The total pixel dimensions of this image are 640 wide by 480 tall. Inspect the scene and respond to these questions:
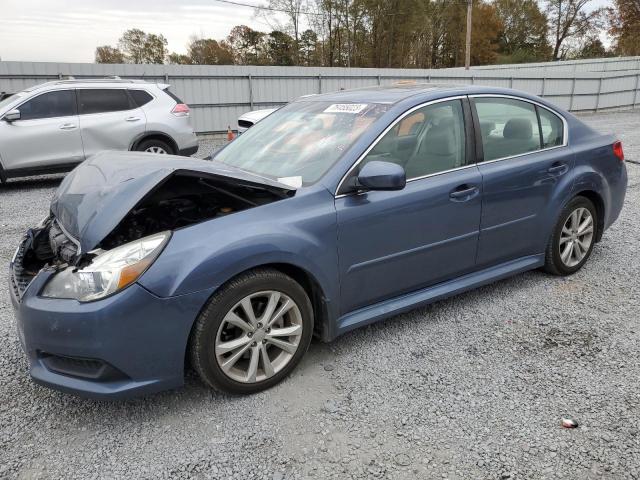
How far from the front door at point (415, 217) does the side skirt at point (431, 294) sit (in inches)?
1.8

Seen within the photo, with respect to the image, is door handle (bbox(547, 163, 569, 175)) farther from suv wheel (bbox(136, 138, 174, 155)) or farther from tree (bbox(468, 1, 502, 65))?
tree (bbox(468, 1, 502, 65))

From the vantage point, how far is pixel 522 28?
57062 millimetres

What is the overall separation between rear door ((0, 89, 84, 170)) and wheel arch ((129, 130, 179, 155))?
92cm

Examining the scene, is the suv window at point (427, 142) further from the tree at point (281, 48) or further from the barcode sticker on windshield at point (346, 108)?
the tree at point (281, 48)

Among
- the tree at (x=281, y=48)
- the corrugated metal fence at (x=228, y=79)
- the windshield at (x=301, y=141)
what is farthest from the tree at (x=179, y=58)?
the windshield at (x=301, y=141)

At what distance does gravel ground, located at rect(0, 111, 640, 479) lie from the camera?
7.16ft

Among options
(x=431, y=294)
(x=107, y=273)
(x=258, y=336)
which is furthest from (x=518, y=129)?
(x=107, y=273)

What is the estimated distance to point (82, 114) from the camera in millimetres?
8539

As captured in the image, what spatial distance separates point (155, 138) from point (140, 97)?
788mm

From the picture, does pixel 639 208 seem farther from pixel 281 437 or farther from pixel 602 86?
pixel 602 86

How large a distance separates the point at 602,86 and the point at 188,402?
2722 centimetres

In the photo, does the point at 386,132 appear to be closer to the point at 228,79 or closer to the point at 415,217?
the point at 415,217

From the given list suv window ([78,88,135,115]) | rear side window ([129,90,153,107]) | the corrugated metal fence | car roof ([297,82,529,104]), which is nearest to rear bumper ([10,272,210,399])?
car roof ([297,82,529,104])

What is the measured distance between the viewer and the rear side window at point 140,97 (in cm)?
904
